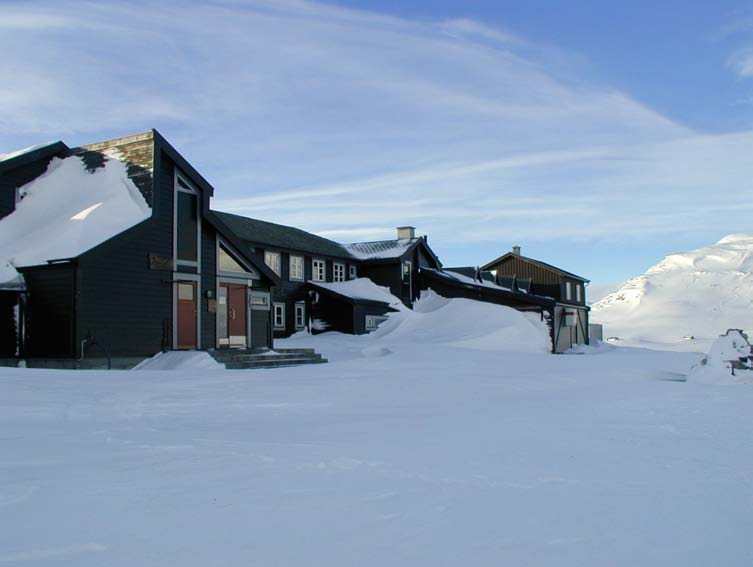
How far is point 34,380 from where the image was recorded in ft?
42.9

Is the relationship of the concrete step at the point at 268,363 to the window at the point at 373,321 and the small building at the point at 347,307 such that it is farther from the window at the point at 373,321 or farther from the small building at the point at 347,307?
the window at the point at 373,321

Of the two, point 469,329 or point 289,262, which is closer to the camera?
point 469,329

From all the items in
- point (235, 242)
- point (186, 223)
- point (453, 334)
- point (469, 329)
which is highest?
point (186, 223)

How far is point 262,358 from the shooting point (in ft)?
70.3

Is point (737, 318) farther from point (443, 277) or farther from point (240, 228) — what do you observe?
point (240, 228)

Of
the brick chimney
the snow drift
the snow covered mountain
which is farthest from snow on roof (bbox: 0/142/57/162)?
the snow covered mountain

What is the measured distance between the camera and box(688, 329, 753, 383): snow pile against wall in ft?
58.7

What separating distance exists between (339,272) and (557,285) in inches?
761

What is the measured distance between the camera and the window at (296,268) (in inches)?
1431

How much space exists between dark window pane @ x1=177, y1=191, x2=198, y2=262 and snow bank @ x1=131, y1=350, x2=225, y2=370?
332cm

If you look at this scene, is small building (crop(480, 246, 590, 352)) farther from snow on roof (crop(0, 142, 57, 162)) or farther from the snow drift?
snow on roof (crop(0, 142, 57, 162))

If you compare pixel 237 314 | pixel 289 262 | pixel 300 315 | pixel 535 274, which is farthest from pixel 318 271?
pixel 535 274

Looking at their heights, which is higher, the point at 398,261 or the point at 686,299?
the point at 398,261

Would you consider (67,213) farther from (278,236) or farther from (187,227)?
(278,236)
